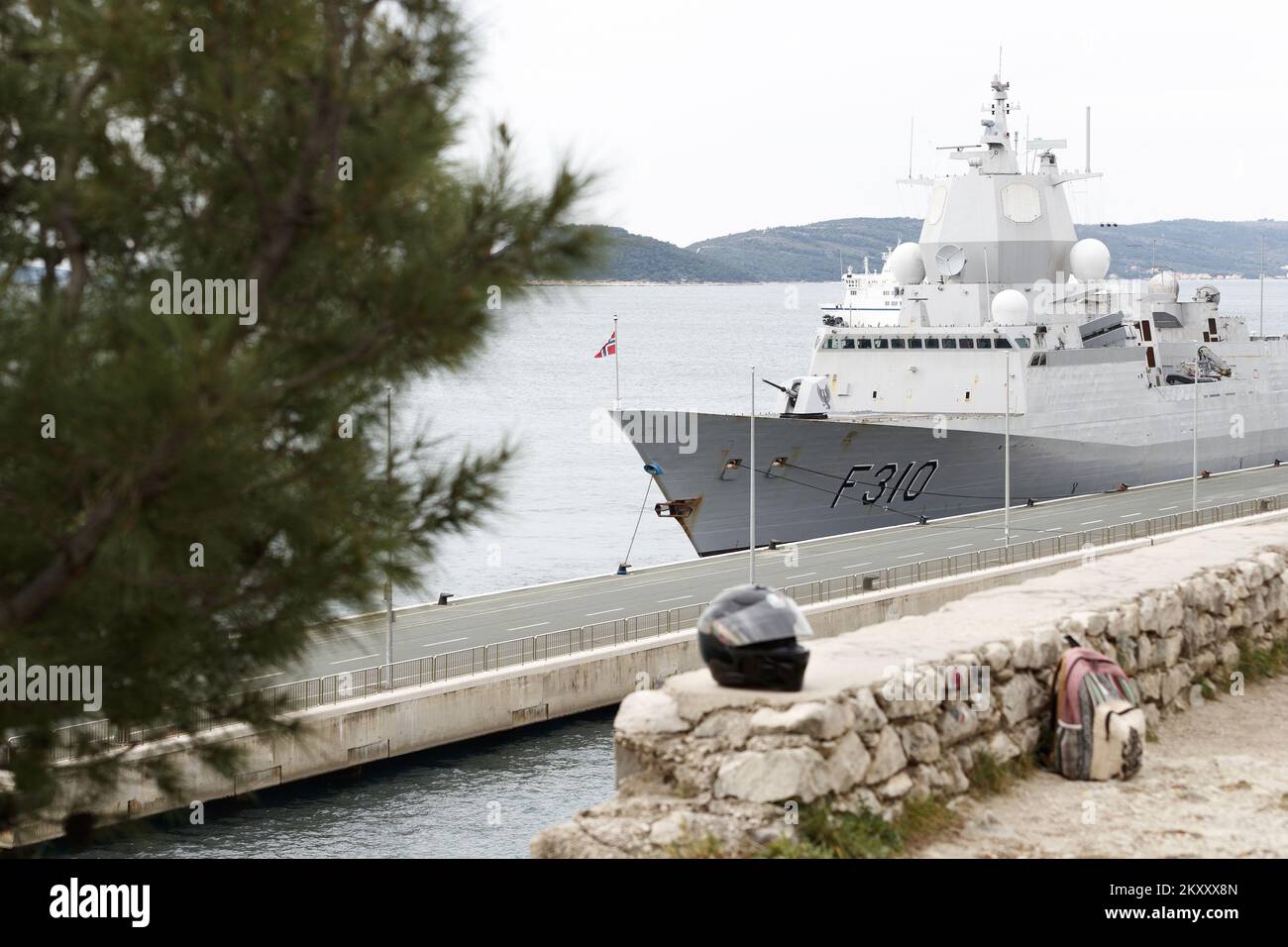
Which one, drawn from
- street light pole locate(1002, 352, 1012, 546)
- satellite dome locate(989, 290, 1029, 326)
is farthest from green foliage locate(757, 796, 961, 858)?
satellite dome locate(989, 290, 1029, 326)

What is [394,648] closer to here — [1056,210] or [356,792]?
[356,792]

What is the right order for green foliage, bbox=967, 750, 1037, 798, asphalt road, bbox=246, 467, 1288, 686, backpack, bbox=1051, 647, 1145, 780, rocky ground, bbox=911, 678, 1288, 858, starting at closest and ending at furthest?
1. rocky ground, bbox=911, 678, 1288, 858
2. green foliage, bbox=967, 750, 1037, 798
3. backpack, bbox=1051, 647, 1145, 780
4. asphalt road, bbox=246, 467, 1288, 686

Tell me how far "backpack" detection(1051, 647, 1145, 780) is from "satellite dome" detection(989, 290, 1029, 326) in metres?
35.6

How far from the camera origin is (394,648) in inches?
1076

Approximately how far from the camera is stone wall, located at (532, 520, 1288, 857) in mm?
8727

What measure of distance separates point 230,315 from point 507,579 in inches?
1660

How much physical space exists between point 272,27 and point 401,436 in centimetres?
175

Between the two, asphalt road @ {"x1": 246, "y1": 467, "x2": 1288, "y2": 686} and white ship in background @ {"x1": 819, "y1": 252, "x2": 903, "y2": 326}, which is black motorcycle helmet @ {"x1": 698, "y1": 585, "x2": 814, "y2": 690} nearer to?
asphalt road @ {"x1": 246, "y1": 467, "x2": 1288, "y2": 686}

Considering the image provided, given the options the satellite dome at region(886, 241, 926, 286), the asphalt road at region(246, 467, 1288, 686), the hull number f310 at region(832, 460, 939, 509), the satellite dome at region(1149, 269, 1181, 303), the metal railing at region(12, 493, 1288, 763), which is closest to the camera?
the metal railing at region(12, 493, 1288, 763)

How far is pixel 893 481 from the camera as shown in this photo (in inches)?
1663

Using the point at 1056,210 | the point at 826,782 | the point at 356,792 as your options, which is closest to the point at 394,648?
the point at 356,792

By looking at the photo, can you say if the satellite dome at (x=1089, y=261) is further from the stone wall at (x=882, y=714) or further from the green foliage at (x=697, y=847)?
the green foliage at (x=697, y=847)

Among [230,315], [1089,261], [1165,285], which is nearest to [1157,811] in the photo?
[230,315]

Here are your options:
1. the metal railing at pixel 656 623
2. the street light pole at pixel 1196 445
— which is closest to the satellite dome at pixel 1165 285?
the street light pole at pixel 1196 445
